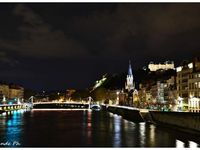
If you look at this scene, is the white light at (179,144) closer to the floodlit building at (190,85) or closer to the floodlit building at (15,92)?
the floodlit building at (190,85)

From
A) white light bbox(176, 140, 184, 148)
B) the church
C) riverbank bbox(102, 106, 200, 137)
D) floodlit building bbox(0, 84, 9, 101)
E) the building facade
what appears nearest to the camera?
white light bbox(176, 140, 184, 148)

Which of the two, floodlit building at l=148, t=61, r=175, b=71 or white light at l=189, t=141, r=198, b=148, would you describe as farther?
floodlit building at l=148, t=61, r=175, b=71

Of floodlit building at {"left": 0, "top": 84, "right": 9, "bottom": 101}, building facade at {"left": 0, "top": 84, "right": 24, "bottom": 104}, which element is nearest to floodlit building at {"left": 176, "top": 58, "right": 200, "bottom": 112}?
building facade at {"left": 0, "top": 84, "right": 24, "bottom": 104}

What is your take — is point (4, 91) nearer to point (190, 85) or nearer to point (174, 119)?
point (190, 85)

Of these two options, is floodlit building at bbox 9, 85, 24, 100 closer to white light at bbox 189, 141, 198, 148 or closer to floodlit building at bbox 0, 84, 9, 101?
floodlit building at bbox 0, 84, 9, 101

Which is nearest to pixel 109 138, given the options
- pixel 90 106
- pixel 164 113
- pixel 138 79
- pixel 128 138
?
pixel 128 138

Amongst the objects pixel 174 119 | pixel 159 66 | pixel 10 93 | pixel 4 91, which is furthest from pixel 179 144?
pixel 10 93

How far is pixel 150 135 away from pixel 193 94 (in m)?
18.2

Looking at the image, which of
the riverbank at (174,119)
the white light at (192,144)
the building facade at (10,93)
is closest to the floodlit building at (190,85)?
the riverbank at (174,119)

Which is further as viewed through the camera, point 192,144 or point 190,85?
point 190,85

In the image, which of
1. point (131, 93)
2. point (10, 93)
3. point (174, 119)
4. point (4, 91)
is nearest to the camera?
point (174, 119)

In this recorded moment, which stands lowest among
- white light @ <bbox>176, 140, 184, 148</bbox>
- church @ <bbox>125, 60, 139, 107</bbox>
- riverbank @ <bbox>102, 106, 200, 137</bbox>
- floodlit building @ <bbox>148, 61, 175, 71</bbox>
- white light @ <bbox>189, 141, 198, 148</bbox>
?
white light @ <bbox>176, 140, 184, 148</bbox>

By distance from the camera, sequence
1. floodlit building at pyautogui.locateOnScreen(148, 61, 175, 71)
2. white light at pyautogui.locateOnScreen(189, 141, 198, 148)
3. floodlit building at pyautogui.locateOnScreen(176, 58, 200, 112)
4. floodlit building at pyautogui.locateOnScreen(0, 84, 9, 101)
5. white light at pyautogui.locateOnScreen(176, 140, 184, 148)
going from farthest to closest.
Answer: floodlit building at pyautogui.locateOnScreen(0, 84, 9, 101) < floodlit building at pyautogui.locateOnScreen(148, 61, 175, 71) < floodlit building at pyautogui.locateOnScreen(176, 58, 200, 112) < white light at pyautogui.locateOnScreen(176, 140, 184, 148) < white light at pyautogui.locateOnScreen(189, 141, 198, 148)

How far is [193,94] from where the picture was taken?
5238 centimetres
